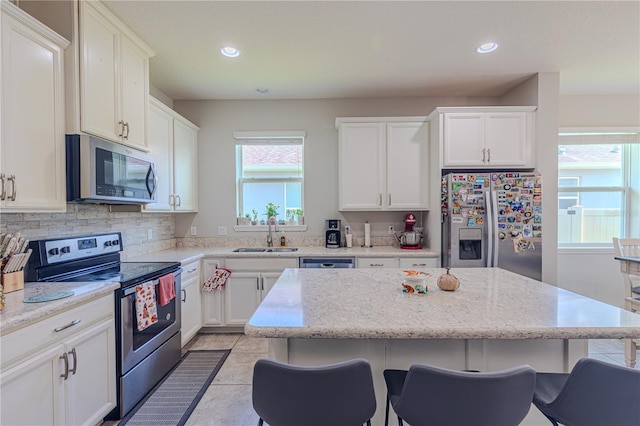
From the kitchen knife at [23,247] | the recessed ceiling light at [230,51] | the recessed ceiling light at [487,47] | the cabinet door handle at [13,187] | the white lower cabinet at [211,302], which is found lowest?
the white lower cabinet at [211,302]

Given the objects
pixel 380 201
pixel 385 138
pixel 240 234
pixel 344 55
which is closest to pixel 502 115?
pixel 385 138

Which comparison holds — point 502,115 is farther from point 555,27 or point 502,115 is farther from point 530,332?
point 530,332

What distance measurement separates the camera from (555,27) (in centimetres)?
228

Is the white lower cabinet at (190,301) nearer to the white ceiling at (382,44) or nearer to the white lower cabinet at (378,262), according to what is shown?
the white lower cabinet at (378,262)

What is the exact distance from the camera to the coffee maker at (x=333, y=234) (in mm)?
3584

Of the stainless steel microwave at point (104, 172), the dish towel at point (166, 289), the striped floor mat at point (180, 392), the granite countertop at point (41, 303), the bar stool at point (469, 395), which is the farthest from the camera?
the dish towel at point (166, 289)

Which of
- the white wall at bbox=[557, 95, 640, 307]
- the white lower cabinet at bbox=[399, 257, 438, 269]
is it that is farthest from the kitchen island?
the white wall at bbox=[557, 95, 640, 307]

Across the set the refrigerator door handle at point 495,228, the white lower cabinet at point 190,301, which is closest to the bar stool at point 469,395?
the refrigerator door handle at point 495,228

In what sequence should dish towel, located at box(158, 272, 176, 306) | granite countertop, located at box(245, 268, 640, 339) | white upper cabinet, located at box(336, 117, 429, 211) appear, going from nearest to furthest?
1. granite countertop, located at box(245, 268, 640, 339)
2. dish towel, located at box(158, 272, 176, 306)
3. white upper cabinet, located at box(336, 117, 429, 211)

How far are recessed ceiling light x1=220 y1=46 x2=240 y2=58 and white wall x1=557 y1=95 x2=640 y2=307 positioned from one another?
4.01 meters

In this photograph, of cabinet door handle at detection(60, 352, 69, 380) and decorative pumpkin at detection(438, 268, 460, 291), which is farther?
decorative pumpkin at detection(438, 268, 460, 291)

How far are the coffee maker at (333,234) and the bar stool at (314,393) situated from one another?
8.54 ft

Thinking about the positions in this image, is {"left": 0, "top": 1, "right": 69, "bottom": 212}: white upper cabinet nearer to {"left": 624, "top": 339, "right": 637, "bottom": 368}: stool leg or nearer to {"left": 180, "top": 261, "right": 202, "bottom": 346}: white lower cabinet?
{"left": 180, "top": 261, "right": 202, "bottom": 346}: white lower cabinet

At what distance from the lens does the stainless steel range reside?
1.85 metres
